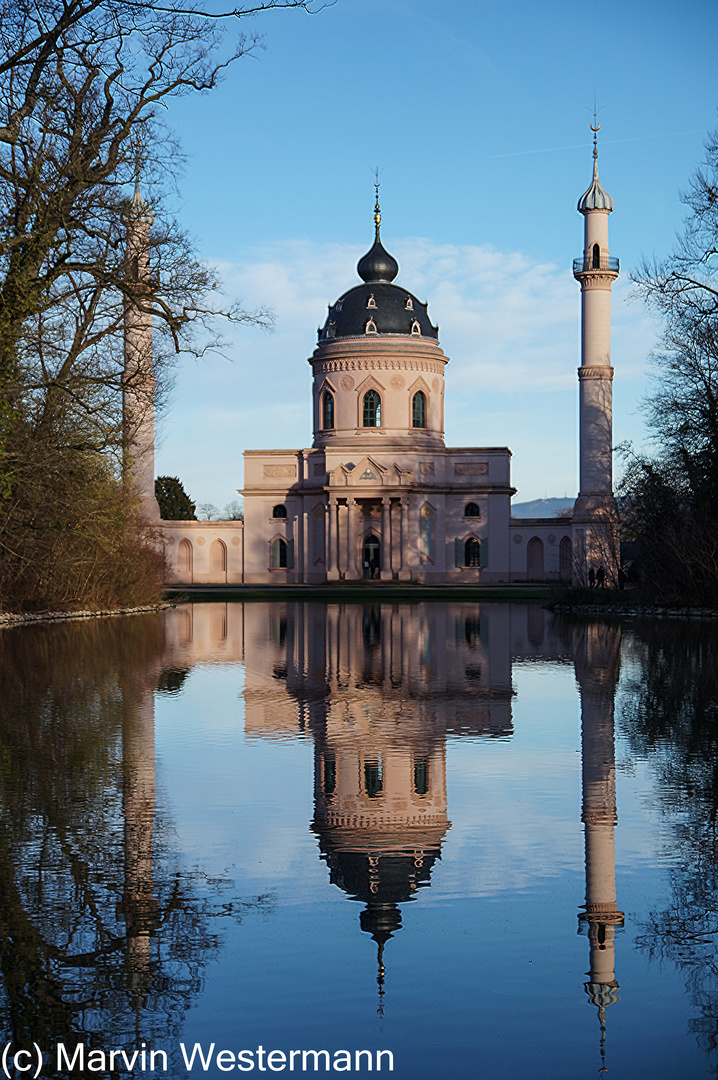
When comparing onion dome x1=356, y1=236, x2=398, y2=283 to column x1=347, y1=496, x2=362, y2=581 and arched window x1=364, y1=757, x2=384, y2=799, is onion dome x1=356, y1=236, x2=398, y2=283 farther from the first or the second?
arched window x1=364, y1=757, x2=384, y2=799

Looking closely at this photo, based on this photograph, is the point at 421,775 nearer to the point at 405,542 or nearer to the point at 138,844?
the point at 138,844

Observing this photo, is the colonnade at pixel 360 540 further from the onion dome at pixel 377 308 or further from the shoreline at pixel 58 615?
the shoreline at pixel 58 615

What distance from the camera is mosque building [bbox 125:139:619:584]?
7531 centimetres

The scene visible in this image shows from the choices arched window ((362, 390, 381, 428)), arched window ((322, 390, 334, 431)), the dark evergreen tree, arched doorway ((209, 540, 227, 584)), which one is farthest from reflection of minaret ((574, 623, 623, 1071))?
the dark evergreen tree

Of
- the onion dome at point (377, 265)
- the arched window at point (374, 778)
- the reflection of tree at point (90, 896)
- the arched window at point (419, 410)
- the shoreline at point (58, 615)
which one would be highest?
the onion dome at point (377, 265)

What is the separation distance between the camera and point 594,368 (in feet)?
212

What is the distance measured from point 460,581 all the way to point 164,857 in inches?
2703

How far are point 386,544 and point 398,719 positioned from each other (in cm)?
6117

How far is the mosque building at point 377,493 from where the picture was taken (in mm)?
75312

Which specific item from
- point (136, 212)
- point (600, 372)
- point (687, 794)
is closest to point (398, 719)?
point (687, 794)

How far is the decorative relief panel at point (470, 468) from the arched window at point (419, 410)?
3.25 meters

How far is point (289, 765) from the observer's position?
35.4 ft

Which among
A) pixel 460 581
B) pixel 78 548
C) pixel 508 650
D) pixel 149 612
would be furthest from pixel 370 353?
pixel 508 650

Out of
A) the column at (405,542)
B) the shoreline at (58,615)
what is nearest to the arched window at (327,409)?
the column at (405,542)
